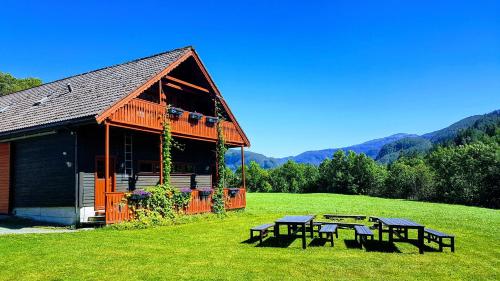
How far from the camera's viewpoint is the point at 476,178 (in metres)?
52.1

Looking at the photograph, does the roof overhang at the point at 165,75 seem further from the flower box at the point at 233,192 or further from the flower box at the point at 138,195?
the flower box at the point at 233,192

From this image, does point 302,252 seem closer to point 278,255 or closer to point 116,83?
point 278,255

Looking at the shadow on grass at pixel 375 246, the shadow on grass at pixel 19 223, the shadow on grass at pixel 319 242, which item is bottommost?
the shadow on grass at pixel 375 246

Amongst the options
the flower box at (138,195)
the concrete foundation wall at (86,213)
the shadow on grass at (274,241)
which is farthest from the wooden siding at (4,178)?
the shadow on grass at (274,241)

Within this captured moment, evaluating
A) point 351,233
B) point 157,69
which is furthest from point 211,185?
point 351,233

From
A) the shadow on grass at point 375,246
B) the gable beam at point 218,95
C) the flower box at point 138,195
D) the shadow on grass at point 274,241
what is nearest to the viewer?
the shadow on grass at point 375,246

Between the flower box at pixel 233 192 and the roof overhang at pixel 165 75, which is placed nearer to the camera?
the roof overhang at pixel 165 75

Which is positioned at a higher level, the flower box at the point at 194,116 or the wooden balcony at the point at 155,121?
the flower box at the point at 194,116

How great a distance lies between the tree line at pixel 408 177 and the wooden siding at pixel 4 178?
29.0 metres

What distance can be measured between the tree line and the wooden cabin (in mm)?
25631

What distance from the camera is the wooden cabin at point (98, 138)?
15.7 m

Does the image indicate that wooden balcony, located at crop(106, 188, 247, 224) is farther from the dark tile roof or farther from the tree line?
the tree line

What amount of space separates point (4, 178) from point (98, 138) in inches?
211

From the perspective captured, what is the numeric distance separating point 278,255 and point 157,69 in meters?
11.8
